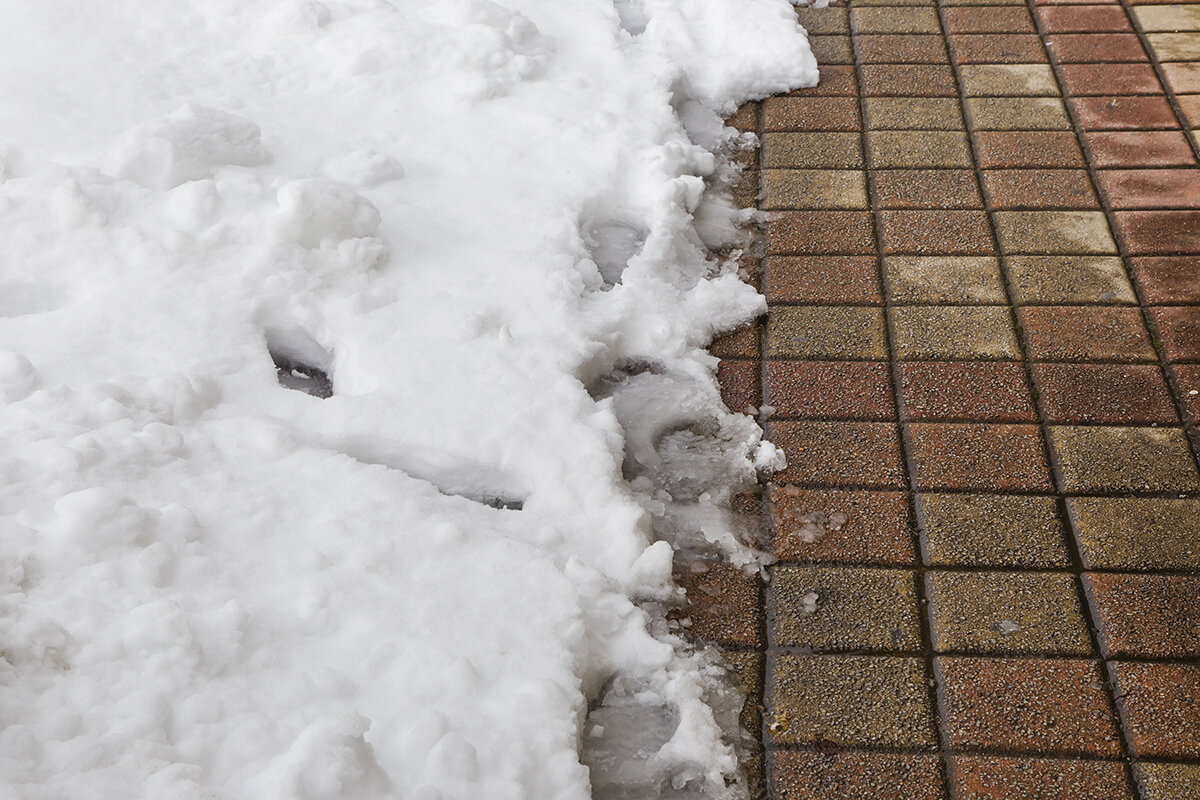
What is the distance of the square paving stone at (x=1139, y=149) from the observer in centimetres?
312

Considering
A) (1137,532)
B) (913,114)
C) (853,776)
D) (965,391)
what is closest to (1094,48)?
(913,114)

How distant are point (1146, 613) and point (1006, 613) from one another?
0.27m

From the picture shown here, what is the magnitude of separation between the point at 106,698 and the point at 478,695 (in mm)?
566

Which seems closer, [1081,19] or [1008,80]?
[1008,80]

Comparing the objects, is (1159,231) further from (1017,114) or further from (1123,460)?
(1123,460)

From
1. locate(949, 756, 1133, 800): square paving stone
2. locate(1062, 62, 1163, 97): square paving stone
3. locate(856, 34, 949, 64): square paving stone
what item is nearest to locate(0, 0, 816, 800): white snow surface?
locate(856, 34, 949, 64): square paving stone

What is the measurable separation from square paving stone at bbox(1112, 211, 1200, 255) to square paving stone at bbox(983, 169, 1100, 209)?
0.12 meters

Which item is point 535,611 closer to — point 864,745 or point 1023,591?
point 864,745

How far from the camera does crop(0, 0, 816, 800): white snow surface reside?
1608mm

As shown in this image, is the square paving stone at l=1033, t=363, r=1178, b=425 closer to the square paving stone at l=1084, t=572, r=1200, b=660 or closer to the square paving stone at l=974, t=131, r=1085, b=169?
the square paving stone at l=1084, t=572, r=1200, b=660

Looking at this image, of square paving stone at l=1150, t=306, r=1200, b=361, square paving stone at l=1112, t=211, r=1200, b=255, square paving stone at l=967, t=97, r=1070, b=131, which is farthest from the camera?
square paving stone at l=967, t=97, r=1070, b=131

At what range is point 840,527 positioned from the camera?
2.13m

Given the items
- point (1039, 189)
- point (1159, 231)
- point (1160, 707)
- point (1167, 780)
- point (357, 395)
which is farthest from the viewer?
point (1039, 189)

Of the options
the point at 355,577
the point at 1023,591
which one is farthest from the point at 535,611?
the point at 1023,591
